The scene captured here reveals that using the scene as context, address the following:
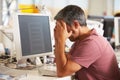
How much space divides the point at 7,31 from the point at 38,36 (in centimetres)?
39

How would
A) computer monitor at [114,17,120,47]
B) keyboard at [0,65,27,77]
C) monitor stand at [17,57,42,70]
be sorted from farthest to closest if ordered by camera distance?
computer monitor at [114,17,120,47], monitor stand at [17,57,42,70], keyboard at [0,65,27,77]

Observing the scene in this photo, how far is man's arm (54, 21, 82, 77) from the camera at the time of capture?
1352 mm

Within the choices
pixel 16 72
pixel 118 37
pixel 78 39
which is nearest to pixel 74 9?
pixel 78 39

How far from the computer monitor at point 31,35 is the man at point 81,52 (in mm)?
277

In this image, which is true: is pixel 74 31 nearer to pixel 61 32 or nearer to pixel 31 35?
pixel 61 32

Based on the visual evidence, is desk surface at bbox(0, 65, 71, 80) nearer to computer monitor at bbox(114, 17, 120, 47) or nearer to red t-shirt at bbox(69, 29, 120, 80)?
red t-shirt at bbox(69, 29, 120, 80)

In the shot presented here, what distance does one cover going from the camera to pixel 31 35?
5.51 ft

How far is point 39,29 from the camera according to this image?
1741 millimetres

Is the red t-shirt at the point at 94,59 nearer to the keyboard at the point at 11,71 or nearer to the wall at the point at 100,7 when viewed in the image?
the keyboard at the point at 11,71

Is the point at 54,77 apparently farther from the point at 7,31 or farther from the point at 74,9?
the point at 7,31

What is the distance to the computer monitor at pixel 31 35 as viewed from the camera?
1584 mm

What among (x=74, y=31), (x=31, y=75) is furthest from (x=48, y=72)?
(x=74, y=31)

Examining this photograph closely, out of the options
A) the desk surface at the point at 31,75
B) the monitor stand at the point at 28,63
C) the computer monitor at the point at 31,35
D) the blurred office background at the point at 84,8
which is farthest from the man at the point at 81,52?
the blurred office background at the point at 84,8

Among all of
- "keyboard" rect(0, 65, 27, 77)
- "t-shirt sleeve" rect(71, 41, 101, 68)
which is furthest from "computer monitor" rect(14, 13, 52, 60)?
"t-shirt sleeve" rect(71, 41, 101, 68)
